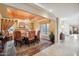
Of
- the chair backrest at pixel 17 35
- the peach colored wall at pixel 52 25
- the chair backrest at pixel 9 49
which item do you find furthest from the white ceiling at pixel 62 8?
the chair backrest at pixel 9 49

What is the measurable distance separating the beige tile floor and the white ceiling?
0.38 metres

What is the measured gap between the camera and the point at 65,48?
79.2 inches

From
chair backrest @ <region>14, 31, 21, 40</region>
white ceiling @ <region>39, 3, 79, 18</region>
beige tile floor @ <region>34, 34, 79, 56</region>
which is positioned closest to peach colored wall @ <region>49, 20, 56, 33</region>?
white ceiling @ <region>39, 3, 79, 18</region>

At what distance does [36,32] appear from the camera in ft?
6.65

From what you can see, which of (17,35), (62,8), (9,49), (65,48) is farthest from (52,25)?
(9,49)

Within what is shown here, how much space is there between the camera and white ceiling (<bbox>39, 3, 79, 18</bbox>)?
6.59 ft

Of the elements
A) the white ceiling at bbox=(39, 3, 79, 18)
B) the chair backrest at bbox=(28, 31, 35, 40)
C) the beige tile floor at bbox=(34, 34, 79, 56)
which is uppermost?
the white ceiling at bbox=(39, 3, 79, 18)

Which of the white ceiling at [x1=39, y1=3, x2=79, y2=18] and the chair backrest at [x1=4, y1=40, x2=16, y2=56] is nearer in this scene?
the chair backrest at [x1=4, y1=40, x2=16, y2=56]

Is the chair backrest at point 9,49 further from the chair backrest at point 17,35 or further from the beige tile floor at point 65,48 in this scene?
the beige tile floor at point 65,48

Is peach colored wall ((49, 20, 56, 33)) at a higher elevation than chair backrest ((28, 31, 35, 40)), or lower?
higher

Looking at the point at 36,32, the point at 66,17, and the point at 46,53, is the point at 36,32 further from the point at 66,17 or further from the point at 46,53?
the point at 66,17

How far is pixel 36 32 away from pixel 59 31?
378 millimetres

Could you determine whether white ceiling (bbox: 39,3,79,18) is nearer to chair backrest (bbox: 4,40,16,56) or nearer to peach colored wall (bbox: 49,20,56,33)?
peach colored wall (bbox: 49,20,56,33)

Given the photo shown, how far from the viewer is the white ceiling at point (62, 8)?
6.59 ft
